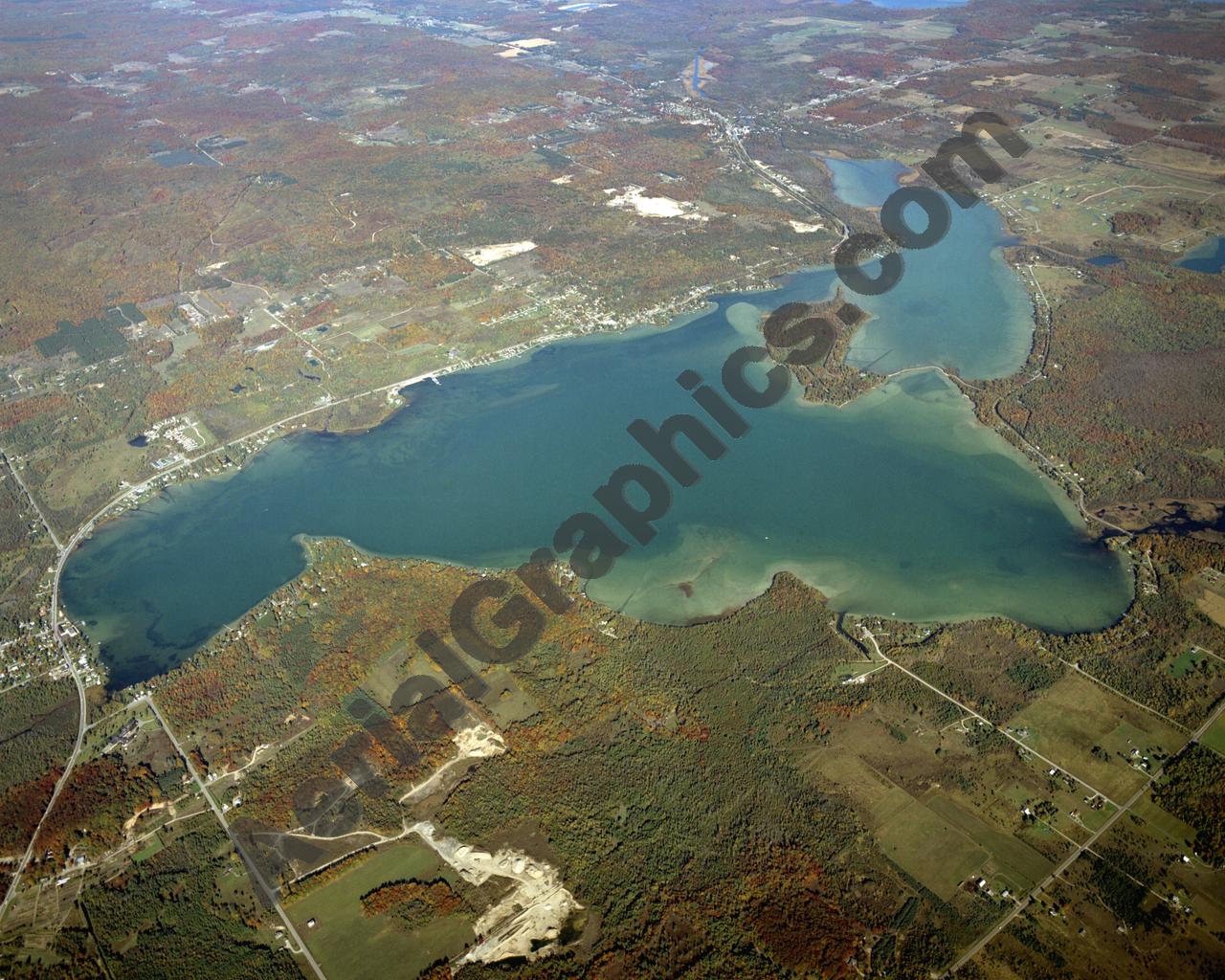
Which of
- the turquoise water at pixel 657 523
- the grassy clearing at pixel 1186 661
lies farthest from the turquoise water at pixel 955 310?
the grassy clearing at pixel 1186 661

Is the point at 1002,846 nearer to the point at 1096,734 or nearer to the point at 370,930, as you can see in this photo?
the point at 1096,734

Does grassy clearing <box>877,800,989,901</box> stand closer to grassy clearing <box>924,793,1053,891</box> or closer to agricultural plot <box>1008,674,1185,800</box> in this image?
grassy clearing <box>924,793,1053,891</box>

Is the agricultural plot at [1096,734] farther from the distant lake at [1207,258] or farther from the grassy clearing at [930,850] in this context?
the distant lake at [1207,258]

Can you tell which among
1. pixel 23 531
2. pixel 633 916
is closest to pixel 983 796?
pixel 633 916

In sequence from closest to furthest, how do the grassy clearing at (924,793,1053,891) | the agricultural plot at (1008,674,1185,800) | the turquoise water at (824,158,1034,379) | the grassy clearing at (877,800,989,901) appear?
the grassy clearing at (924,793,1053,891), the grassy clearing at (877,800,989,901), the agricultural plot at (1008,674,1185,800), the turquoise water at (824,158,1034,379)

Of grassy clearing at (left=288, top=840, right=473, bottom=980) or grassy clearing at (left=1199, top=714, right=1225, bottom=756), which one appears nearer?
grassy clearing at (left=288, top=840, right=473, bottom=980)

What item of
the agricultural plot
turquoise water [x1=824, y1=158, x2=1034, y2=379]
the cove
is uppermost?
turquoise water [x1=824, y1=158, x2=1034, y2=379]

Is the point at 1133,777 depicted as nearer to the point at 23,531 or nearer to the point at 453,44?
the point at 23,531

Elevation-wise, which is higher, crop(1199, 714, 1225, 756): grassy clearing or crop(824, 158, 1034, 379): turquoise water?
crop(824, 158, 1034, 379): turquoise water

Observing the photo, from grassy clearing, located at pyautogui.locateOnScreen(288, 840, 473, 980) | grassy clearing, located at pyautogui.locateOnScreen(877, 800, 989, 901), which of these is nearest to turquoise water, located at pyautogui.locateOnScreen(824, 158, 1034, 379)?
grassy clearing, located at pyautogui.locateOnScreen(877, 800, 989, 901)
